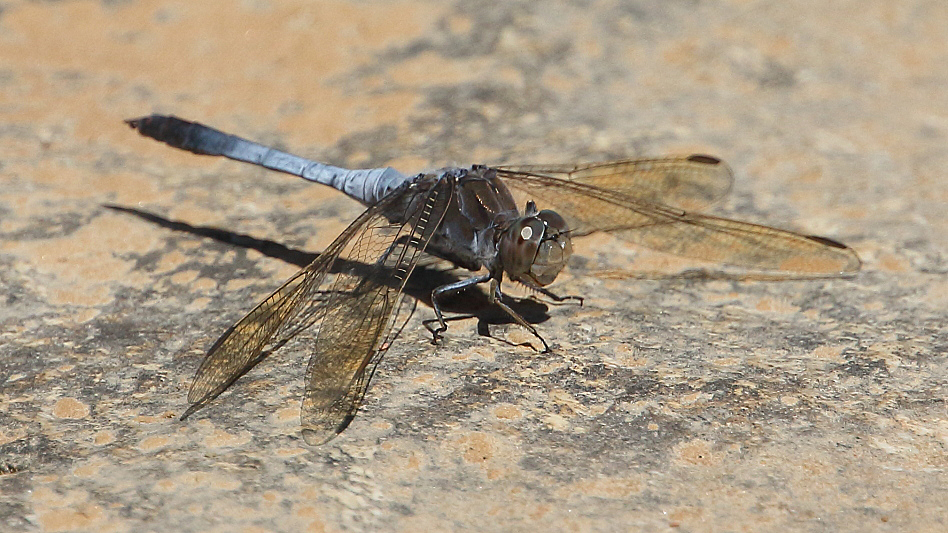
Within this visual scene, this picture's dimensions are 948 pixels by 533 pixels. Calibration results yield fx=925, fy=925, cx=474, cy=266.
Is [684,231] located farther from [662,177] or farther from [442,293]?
[442,293]

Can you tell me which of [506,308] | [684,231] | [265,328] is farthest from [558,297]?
[265,328]

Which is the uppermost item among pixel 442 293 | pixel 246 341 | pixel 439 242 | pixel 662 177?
pixel 662 177

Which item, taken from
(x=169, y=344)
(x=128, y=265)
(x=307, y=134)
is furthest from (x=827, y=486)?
(x=307, y=134)

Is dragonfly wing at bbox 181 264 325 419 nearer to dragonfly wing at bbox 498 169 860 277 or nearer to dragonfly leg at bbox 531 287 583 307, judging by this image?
dragonfly leg at bbox 531 287 583 307

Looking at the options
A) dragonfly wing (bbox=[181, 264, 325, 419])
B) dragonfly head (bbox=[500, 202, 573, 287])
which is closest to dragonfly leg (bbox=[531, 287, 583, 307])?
dragonfly head (bbox=[500, 202, 573, 287])

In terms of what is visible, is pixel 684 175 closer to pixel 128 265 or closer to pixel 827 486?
pixel 827 486

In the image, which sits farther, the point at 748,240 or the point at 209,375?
the point at 748,240
